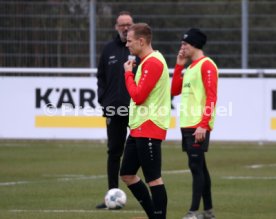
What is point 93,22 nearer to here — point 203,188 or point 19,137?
point 19,137

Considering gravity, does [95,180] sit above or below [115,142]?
below

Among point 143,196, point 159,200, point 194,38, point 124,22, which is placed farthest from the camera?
point 124,22

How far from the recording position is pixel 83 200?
12.6 m

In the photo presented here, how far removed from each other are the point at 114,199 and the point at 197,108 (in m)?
1.74

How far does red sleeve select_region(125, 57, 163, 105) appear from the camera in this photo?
386 inches

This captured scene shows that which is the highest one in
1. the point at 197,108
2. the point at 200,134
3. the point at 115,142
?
the point at 197,108

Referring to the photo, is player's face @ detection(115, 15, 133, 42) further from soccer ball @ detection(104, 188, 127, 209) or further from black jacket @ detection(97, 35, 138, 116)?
soccer ball @ detection(104, 188, 127, 209)

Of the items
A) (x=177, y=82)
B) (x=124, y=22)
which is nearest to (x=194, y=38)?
(x=177, y=82)

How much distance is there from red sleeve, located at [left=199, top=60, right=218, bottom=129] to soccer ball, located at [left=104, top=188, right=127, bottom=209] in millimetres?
1701

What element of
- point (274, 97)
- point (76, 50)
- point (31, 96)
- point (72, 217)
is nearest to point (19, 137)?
point (31, 96)

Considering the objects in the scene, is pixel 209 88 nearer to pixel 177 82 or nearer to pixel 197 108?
pixel 197 108

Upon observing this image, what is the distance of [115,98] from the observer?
40.7 ft

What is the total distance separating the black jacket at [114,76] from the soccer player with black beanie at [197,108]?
56.7 inches

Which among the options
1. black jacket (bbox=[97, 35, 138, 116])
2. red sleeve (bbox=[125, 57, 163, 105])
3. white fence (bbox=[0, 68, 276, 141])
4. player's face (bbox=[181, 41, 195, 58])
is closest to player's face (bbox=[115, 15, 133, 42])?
black jacket (bbox=[97, 35, 138, 116])
